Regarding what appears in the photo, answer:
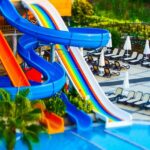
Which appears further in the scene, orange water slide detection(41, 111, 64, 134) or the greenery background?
the greenery background

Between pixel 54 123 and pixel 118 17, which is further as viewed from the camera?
pixel 118 17

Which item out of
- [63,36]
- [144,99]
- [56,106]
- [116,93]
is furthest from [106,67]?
[56,106]

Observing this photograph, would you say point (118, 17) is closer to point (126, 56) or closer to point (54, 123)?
point (126, 56)

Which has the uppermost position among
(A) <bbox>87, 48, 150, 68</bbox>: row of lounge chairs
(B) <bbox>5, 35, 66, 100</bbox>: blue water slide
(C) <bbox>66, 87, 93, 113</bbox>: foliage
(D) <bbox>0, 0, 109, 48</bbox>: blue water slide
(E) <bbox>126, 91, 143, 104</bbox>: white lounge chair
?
(D) <bbox>0, 0, 109, 48</bbox>: blue water slide

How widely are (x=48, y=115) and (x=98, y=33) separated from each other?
12.8 feet

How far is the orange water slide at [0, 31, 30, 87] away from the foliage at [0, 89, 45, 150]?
14.8ft

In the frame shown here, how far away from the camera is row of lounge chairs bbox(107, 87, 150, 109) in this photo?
2238 cm

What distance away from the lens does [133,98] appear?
23.0 m

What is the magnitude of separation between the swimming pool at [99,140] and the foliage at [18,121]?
344cm

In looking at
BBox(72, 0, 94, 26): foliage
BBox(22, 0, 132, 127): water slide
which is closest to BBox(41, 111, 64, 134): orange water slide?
BBox(22, 0, 132, 127): water slide

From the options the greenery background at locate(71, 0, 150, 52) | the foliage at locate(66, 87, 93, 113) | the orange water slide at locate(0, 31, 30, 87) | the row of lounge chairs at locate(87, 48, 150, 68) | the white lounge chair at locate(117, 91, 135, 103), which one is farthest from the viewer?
the greenery background at locate(71, 0, 150, 52)

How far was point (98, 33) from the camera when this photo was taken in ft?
69.5

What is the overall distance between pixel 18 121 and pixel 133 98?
Answer: 31.7 feet

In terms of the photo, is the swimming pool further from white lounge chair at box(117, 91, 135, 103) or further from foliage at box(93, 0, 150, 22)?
foliage at box(93, 0, 150, 22)
